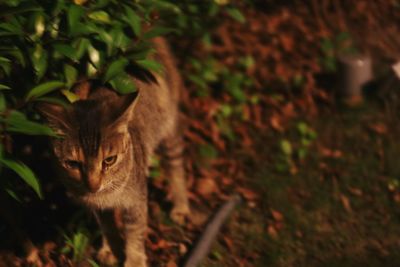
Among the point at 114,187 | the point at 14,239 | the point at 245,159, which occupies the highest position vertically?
the point at 114,187

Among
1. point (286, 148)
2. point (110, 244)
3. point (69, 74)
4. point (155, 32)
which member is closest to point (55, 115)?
point (69, 74)

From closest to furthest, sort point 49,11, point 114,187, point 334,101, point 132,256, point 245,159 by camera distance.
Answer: point 49,11
point 114,187
point 132,256
point 245,159
point 334,101

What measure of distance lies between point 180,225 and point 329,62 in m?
2.73

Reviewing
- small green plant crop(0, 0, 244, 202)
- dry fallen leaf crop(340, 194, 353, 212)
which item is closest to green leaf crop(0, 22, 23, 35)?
small green plant crop(0, 0, 244, 202)

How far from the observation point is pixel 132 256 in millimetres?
4309

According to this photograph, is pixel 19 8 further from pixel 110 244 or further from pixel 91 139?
pixel 110 244

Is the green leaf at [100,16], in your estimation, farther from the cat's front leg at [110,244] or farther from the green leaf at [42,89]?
the cat's front leg at [110,244]

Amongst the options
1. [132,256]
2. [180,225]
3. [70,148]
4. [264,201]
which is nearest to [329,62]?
[264,201]

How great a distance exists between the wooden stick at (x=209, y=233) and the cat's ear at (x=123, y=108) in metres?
1.35

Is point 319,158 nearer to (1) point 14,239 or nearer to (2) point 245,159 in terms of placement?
(2) point 245,159

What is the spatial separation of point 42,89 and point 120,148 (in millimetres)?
627

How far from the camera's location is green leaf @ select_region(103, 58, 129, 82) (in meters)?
3.59

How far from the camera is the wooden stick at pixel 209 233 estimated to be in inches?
177

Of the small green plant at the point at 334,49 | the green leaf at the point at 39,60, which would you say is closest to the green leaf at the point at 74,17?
the green leaf at the point at 39,60
